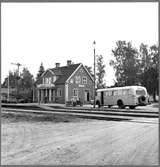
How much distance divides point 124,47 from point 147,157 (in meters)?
55.0

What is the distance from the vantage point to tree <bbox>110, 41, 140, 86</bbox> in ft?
176

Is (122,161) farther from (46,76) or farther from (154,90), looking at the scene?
(46,76)

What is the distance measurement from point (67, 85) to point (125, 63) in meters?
16.8

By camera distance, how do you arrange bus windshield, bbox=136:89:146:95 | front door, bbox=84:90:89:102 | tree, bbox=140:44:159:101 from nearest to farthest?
bus windshield, bbox=136:89:146:95, tree, bbox=140:44:159:101, front door, bbox=84:90:89:102

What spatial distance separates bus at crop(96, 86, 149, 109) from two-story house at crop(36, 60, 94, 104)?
16.5 meters

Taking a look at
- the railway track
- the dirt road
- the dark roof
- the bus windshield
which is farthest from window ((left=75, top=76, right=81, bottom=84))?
the dirt road

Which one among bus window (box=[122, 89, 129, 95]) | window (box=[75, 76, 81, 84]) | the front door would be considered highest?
window (box=[75, 76, 81, 84])

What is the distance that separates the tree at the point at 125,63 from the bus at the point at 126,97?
23.7 metres

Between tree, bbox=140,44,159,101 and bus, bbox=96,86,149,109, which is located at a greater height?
tree, bbox=140,44,159,101

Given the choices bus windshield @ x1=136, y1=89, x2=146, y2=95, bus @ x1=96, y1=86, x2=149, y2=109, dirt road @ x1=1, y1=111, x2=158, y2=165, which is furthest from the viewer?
bus windshield @ x1=136, y1=89, x2=146, y2=95

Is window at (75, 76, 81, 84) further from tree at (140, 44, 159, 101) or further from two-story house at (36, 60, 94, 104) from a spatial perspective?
tree at (140, 44, 159, 101)

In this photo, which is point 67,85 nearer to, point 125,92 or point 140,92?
point 125,92

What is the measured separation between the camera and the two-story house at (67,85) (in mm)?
46344

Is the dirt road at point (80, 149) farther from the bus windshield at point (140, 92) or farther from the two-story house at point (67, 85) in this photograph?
the two-story house at point (67, 85)
